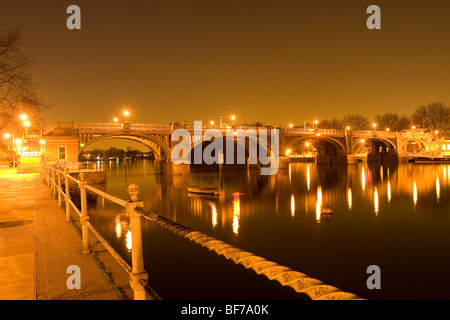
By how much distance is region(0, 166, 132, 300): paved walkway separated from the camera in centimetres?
425

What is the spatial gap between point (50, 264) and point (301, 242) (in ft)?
49.4

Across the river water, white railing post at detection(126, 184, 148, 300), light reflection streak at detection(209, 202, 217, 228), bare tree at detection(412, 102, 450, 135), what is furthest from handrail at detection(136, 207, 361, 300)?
bare tree at detection(412, 102, 450, 135)

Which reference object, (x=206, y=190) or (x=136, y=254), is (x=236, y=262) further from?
(x=206, y=190)

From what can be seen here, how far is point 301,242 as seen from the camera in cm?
1794

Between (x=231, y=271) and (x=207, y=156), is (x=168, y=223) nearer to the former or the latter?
(x=231, y=271)

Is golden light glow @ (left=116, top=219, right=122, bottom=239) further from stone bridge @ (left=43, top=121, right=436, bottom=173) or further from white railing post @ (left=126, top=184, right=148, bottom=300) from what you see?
stone bridge @ (left=43, top=121, right=436, bottom=173)

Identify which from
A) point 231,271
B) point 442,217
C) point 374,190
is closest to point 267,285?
point 231,271

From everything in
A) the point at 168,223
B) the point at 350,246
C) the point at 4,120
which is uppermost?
the point at 4,120

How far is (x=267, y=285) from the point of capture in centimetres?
1194

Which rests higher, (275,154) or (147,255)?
(275,154)

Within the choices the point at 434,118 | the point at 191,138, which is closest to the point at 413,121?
the point at 434,118

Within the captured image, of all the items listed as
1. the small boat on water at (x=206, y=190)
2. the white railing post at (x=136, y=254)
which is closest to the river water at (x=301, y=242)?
the small boat on water at (x=206, y=190)
